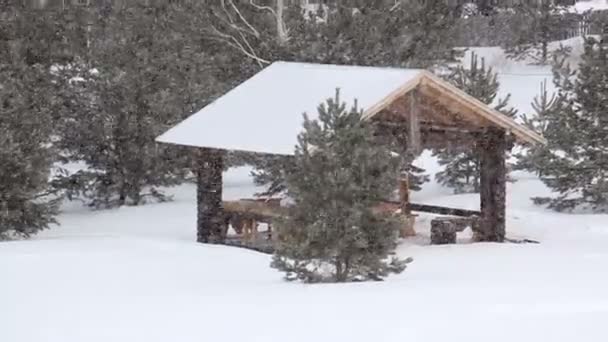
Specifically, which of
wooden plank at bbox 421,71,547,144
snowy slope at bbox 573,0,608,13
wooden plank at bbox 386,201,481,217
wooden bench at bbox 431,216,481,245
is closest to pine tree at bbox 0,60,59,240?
wooden plank at bbox 386,201,481,217

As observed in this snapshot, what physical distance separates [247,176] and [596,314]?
77.2ft

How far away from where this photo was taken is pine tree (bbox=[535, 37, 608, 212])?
21.8 metres

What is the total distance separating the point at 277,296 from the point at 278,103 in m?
7.64

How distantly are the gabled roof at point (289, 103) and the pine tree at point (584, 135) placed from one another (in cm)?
531

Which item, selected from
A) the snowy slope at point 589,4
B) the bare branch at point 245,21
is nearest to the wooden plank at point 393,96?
the bare branch at point 245,21

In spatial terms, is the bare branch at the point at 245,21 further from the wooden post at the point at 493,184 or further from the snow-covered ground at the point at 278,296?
the wooden post at the point at 493,184

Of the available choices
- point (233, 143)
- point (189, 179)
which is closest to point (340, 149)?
point (233, 143)

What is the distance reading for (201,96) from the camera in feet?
84.8

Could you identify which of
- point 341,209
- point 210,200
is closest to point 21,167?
point 210,200

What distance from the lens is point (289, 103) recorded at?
17.1 m

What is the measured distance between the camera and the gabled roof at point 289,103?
15.8m

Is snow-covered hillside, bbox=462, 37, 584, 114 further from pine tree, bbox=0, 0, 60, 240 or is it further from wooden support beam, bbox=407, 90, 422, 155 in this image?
wooden support beam, bbox=407, 90, 422, 155

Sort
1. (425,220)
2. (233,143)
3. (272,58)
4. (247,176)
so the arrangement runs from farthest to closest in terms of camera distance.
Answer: (247,176)
(272,58)
(425,220)
(233,143)

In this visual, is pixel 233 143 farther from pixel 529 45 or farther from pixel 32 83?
pixel 529 45
